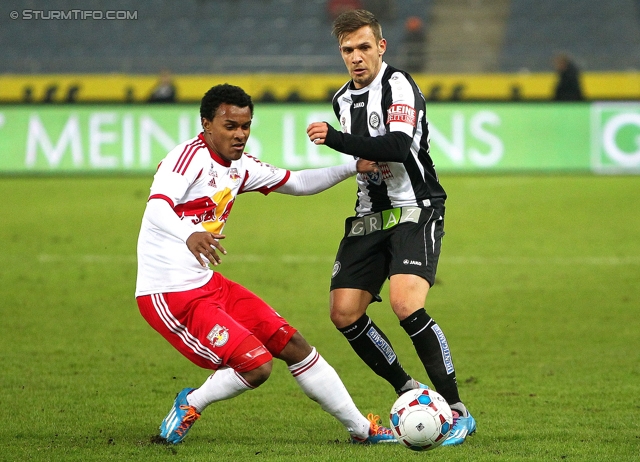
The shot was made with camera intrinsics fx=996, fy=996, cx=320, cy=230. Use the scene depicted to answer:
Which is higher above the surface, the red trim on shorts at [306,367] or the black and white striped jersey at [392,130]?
the black and white striped jersey at [392,130]

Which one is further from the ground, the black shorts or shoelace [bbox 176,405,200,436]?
the black shorts

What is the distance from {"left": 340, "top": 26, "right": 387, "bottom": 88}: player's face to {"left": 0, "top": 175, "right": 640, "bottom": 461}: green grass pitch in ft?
6.31

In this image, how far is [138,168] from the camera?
18438mm

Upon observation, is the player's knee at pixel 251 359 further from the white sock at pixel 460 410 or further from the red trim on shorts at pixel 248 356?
the white sock at pixel 460 410

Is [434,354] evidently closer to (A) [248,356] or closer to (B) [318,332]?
(A) [248,356]

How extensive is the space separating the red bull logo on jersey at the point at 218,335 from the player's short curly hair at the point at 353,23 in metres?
1.70

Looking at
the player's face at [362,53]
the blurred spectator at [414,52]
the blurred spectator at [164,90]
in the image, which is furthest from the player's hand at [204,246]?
the blurred spectator at [414,52]

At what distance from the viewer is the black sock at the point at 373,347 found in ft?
17.8

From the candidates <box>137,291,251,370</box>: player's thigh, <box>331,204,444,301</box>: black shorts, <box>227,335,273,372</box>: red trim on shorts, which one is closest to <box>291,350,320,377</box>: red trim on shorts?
<box>227,335,273,372</box>: red trim on shorts

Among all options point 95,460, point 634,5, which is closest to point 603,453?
point 95,460

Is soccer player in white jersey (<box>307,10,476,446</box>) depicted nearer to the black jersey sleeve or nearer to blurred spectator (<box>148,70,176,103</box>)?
the black jersey sleeve

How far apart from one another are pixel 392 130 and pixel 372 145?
18 centimetres

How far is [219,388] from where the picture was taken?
4965mm

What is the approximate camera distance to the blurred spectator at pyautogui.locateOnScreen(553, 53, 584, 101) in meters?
19.1
